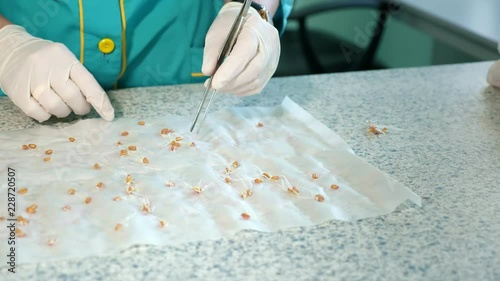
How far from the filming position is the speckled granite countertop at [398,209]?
862mm

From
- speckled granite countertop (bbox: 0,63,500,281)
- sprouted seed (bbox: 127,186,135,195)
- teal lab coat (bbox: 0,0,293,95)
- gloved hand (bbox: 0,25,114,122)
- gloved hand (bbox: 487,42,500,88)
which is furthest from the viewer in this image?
gloved hand (bbox: 487,42,500,88)

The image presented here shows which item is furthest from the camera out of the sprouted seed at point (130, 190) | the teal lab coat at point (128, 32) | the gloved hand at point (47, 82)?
the teal lab coat at point (128, 32)

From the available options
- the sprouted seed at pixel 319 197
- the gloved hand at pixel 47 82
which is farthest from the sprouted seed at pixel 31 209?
the sprouted seed at pixel 319 197

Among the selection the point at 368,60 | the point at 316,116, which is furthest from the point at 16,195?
the point at 368,60

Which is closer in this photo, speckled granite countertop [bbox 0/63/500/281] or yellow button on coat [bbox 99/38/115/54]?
speckled granite countertop [bbox 0/63/500/281]

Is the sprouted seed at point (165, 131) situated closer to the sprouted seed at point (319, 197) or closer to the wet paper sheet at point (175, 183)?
the wet paper sheet at point (175, 183)

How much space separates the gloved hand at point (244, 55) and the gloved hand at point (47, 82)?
0.23 m

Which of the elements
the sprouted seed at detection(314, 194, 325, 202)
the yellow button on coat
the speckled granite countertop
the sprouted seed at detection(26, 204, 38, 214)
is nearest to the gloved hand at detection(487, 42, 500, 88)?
the speckled granite countertop

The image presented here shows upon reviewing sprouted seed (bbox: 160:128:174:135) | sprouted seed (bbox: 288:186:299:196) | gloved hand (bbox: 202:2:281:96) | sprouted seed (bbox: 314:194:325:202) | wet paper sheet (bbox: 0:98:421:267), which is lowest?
sprouted seed (bbox: 160:128:174:135)

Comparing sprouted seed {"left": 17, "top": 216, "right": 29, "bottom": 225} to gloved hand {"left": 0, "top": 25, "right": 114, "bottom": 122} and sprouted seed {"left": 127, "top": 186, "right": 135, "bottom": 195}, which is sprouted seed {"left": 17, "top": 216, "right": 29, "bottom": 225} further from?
gloved hand {"left": 0, "top": 25, "right": 114, "bottom": 122}

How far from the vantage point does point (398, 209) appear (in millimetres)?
1017

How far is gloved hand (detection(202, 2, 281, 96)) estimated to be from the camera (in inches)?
47.6

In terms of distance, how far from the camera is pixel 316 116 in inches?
53.4

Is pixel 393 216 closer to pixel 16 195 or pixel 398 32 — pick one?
pixel 16 195
